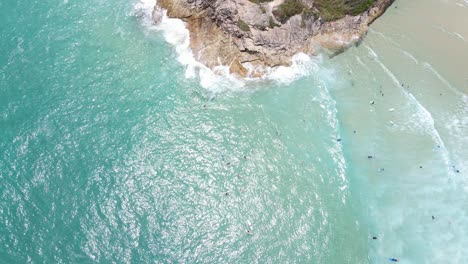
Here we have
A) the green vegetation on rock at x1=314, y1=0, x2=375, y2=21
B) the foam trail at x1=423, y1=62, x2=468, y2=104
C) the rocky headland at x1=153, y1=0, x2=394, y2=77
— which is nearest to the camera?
the rocky headland at x1=153, y1=0, x2=394, y2=77

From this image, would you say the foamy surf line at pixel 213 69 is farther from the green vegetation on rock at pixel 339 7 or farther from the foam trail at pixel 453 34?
the foam trail at pixel 453 34

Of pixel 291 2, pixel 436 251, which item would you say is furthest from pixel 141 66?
pixel 436 251

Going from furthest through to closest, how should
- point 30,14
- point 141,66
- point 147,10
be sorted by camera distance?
point 147,10 < point 30,14 < point 141,66

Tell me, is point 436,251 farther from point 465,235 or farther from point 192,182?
point 192,182

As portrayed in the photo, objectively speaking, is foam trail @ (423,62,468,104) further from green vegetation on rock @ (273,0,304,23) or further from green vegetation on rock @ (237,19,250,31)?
green vegetation on rock @ (237,19,250,31)

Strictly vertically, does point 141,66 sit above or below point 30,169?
above

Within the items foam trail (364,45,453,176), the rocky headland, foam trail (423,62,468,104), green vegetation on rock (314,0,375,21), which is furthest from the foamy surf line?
foam trail (423,62,468,104)
